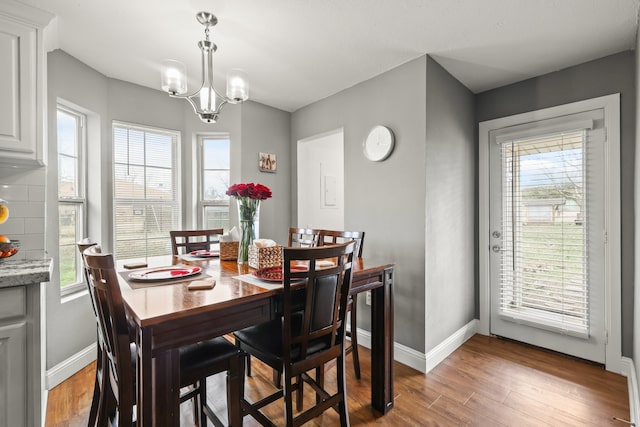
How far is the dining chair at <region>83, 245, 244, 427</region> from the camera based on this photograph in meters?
1.13

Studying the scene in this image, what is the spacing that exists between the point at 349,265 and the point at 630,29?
247 centimetres

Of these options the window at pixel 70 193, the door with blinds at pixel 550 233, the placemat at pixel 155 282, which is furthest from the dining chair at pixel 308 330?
the door with blinds at pixel 550 233

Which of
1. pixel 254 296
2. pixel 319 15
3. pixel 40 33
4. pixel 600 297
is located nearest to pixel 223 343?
pixel 254 296

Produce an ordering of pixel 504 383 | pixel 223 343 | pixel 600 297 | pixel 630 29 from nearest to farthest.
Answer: pixel 223 343, pixel 630 29, pixel 504 383, pixel 600 297

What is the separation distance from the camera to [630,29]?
6.59ft

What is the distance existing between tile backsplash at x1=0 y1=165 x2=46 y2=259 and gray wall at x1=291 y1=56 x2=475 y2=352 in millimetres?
2304

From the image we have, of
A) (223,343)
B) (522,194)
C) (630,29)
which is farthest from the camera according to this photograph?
(522,194)

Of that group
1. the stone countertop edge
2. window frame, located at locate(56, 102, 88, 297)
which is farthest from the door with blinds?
window frame, located at locate(56, 102, 88, 297)

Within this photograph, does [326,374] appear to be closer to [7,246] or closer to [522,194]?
[7,246]

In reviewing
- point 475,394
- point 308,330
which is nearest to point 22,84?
point 308,330

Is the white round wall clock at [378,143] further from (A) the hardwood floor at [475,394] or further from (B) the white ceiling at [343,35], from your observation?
(A) the hardwood floor at [475,394]

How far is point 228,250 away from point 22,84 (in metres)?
1.47

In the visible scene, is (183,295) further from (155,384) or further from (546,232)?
(546,232)

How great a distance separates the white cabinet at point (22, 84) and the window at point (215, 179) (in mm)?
1598
